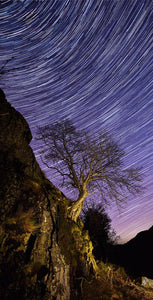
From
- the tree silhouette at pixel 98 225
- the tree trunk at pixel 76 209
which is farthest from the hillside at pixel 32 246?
the tree silhouette at pixel 98 225

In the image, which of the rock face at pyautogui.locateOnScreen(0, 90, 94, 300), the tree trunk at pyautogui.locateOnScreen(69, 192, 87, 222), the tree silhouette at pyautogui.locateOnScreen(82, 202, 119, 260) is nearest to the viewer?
the rock face at pyautogui.locateOnScreen(0, 90, 94, 300)

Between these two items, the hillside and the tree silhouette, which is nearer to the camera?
the hillside

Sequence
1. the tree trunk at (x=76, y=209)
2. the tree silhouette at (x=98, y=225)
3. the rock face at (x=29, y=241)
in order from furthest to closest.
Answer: the tree silhouette at (x=98, y=225), the tree trunk at (x=76, y=209), the rock face at (x=29, y=241)

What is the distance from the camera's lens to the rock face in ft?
12.7

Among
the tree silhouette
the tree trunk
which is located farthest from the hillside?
the tree silhouette

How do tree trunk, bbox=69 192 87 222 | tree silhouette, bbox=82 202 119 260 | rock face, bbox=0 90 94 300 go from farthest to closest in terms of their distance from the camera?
tree silhouette, bbox=82 202 119 260, tree trunk, bbox=69 192 87 222, rock face, bbox=0 90 94 300

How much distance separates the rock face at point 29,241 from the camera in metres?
3.87

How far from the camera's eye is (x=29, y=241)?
15.7 feet

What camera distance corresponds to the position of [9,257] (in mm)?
3922

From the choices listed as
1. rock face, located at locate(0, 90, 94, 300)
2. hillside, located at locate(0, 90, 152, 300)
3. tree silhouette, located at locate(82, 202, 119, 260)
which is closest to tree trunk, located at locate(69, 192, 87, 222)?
hillside, located at locate(0, 90, 152, 300)

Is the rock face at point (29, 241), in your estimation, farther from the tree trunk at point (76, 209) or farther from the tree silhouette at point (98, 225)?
the tree silhouette at point (98, 225)

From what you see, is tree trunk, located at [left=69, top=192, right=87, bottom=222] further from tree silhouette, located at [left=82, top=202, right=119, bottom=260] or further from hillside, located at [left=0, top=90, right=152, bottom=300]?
tree silhouette, located at [left=82, top=202, right=119, bottom=260]

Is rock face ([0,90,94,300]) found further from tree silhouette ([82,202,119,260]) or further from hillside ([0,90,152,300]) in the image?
tree silhouette ([82,202,119,260])

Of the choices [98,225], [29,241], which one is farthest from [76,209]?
[98,225]
